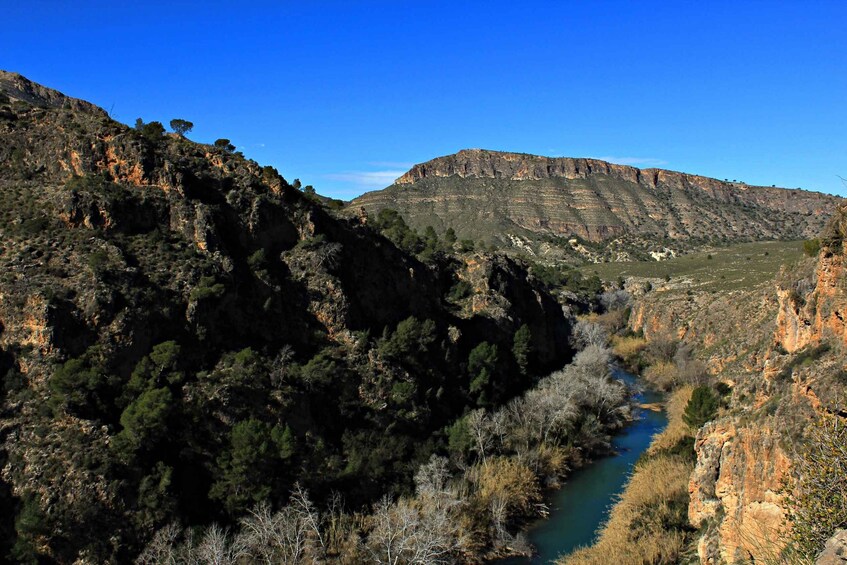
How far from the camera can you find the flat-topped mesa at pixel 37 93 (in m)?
75.6

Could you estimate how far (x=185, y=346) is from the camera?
40.2 metres

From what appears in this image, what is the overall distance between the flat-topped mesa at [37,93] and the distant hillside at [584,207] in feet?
306

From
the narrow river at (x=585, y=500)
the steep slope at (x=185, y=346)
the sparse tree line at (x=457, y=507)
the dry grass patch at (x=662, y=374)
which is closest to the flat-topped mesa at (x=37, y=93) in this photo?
the steep slope at (x=185, y=346)

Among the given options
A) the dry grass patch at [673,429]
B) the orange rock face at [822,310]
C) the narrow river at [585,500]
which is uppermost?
the orange rock face at [822,310]

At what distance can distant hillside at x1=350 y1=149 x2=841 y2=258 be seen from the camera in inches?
6604

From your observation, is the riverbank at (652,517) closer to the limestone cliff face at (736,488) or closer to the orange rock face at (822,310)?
the limestone cliff face at (736,488)

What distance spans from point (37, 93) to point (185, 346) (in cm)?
6371

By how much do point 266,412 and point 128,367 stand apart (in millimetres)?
9019

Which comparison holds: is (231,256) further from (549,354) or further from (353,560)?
(549,354)

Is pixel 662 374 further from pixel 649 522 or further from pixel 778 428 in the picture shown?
pixel 778 428

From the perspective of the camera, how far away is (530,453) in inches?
1768

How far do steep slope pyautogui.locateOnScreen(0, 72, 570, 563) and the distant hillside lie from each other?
104270 millimetres

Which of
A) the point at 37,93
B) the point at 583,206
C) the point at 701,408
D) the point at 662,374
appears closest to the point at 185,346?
the point at 701,408

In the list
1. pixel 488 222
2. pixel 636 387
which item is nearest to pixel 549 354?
pixel 636 387
